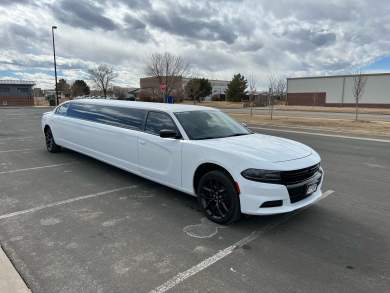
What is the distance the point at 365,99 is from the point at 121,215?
61273 millimetres

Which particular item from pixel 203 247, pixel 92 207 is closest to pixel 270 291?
pixel 203 247

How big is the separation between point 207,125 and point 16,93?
6260cm

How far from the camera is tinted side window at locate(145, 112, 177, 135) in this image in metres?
5.14

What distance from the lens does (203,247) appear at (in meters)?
3.63

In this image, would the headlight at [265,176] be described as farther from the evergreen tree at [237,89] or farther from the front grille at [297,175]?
the evergreen tree at [237,89]

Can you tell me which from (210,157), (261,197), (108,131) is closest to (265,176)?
(261,197)

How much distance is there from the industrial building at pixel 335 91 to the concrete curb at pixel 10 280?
59.1 metres

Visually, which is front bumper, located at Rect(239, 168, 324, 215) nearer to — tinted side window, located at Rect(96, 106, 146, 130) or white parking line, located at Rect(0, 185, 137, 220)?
tinted side window, located at Rect(96, 106, 146, 130)

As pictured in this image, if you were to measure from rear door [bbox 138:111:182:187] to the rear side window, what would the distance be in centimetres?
31

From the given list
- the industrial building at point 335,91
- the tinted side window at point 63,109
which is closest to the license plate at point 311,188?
the tinted side window at point 63,109

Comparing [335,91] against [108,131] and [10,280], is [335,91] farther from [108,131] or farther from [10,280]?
[10,280]

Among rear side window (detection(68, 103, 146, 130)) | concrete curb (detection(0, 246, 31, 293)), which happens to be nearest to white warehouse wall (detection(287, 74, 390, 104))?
rear side window (detection(68, 103, 146, 130))

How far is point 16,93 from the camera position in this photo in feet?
190

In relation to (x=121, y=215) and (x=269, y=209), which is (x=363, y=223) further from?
(x=121, y=215)
